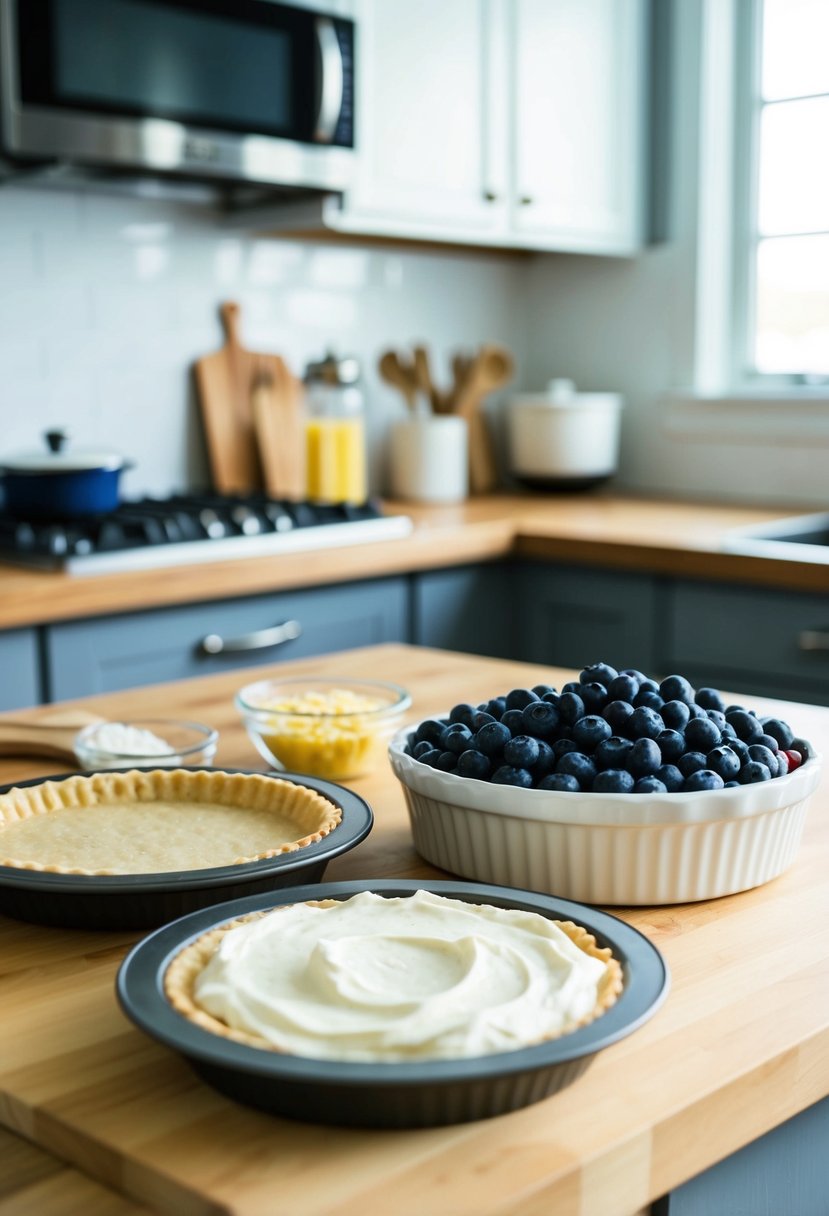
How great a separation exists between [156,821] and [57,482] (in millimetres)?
1509

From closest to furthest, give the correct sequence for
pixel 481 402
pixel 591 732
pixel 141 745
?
pixel 591 732, pixel 141 745, pixel 481 402

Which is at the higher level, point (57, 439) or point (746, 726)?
point (57, 439)

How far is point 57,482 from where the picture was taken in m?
2.43

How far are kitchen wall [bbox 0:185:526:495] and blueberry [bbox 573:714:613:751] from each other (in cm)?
203

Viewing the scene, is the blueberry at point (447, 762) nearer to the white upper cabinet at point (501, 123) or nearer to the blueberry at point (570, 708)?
the blueberry at point (570, 708)

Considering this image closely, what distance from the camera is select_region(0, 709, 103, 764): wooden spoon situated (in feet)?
4.24

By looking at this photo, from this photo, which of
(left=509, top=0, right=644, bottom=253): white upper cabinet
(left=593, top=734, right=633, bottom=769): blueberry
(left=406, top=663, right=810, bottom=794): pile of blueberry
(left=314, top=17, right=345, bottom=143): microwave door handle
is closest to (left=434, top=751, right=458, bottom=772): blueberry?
(left=406, top=663, right=810, bottom=794): pile of blueberry

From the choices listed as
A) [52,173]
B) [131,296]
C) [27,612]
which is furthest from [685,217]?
[27,612]

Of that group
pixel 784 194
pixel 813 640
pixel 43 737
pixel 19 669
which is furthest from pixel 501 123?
pixel 43 737

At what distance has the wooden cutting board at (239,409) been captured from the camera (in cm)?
305

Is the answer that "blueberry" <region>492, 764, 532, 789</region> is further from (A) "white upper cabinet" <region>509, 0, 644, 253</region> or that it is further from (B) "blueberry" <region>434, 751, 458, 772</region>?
(A) "white upper cabinet" <region>509, 0, 644, 253</region>

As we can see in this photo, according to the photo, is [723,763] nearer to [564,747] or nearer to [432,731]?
[564,747]

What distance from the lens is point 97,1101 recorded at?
697mm

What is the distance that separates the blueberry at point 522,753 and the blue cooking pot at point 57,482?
1.62 m
